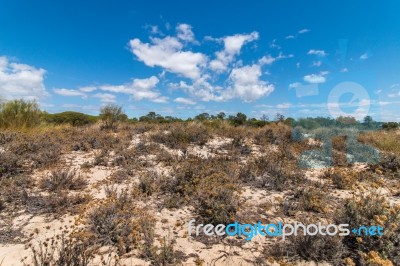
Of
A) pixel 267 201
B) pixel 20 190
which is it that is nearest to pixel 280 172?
pixel 267 201

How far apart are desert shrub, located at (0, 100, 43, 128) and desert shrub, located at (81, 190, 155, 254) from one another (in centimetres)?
940

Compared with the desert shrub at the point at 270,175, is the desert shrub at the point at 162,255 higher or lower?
lower

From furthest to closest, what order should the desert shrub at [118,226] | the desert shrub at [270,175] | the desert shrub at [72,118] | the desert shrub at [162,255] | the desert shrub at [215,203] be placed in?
the desert shrub at [72,118] → the desert shrub at [270,175] → the desert shrub at [215,203] → the desert shrub at [118,226] → the desert shrub at [162,255]

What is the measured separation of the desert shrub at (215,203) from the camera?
3.45 m

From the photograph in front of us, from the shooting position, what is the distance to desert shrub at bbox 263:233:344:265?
267 cm

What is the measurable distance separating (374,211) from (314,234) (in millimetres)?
890

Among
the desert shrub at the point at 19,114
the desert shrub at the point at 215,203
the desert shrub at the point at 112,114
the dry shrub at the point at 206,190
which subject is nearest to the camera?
the desert shrub at the point at 215,203

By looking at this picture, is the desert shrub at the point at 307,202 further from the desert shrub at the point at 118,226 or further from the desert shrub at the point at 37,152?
the desert shrub at the point at 37,152

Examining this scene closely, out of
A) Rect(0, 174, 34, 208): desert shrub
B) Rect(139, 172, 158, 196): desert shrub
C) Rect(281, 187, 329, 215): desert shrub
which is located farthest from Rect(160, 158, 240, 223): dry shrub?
Rect(0, 174, 34, 208): desert shrub

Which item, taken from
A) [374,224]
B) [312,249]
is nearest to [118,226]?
[312,249]

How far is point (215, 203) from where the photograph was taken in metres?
3.56

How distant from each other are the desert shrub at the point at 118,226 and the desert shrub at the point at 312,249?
1.53 metres

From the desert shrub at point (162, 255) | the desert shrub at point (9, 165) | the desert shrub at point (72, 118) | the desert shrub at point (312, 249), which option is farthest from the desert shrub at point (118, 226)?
the desert shrub at point (72, 118)

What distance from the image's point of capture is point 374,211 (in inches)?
120
